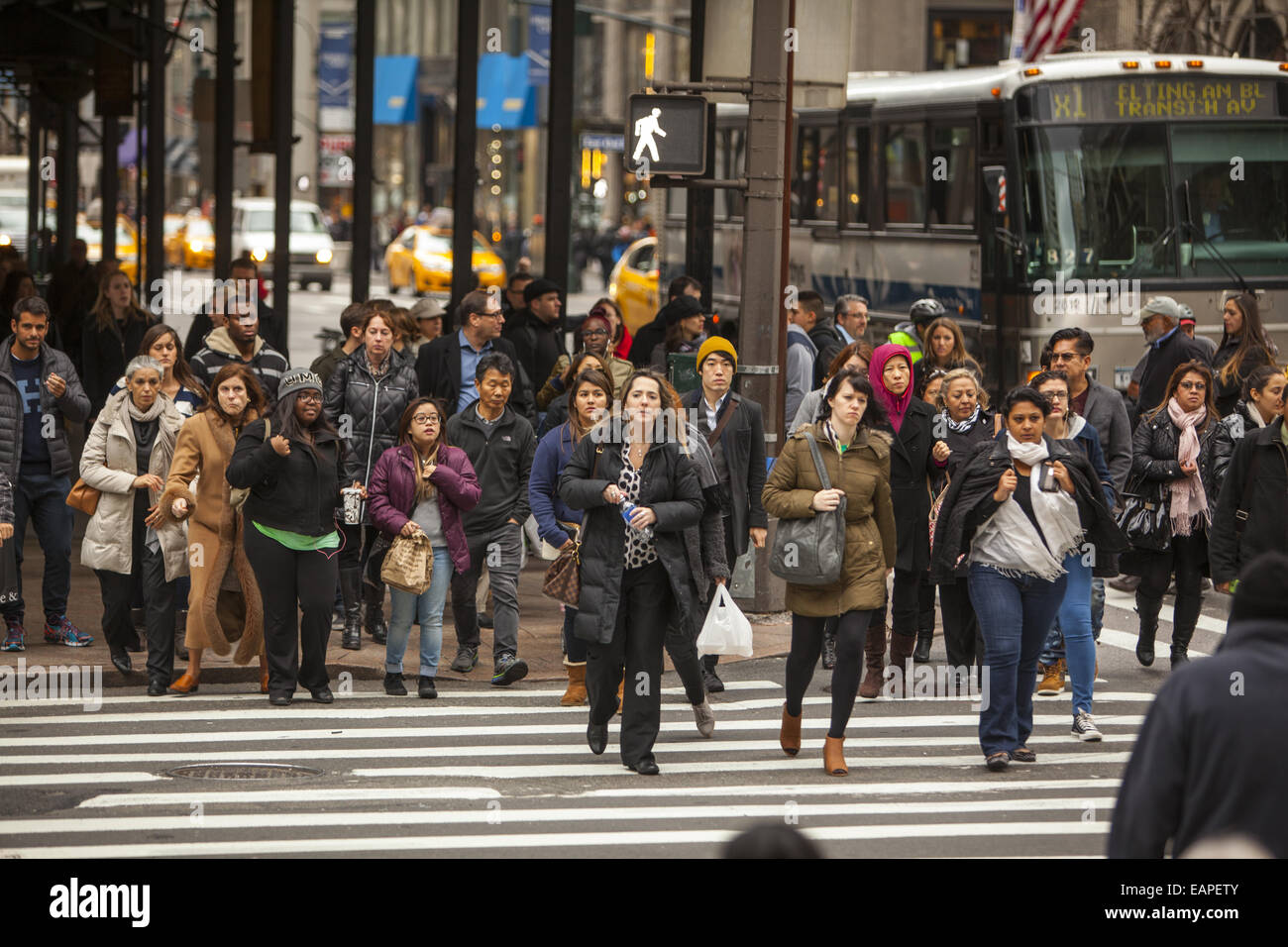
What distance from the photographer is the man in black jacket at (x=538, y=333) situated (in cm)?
1482

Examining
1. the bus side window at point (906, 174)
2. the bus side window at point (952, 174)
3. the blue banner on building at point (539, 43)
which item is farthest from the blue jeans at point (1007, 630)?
the blue banner on building at point (539, 43)

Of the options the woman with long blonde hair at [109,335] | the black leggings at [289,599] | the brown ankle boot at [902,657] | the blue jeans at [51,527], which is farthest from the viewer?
the woman with long blonde hair at [109,335]

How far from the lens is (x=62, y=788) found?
884 cm

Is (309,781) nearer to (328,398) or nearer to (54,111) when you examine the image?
(328,398)

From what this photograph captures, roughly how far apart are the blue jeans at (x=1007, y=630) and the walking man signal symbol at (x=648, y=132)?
465cm

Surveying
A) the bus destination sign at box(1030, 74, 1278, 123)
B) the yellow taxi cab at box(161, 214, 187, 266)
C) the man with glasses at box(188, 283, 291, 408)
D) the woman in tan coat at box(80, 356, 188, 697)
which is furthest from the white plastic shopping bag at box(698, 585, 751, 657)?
the yellow taxi cab at box(161, 214, 187, 266)

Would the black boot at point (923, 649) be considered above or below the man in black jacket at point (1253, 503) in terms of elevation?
below

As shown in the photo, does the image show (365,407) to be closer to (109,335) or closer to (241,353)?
(241,353)

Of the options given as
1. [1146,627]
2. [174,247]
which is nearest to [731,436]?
[1146,627]

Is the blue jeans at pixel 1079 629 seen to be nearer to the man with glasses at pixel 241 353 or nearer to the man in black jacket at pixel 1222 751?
the man with glasses at pixel 241 353

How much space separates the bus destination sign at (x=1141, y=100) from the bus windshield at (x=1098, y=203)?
0.13 meters

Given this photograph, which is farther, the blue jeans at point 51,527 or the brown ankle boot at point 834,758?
the blue jeans at point 51,527

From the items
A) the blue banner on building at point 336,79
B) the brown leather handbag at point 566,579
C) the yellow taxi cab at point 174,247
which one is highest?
the blue banner on building at point 336,79

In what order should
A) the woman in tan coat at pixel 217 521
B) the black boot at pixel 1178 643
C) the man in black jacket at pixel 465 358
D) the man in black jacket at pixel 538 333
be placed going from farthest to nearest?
the man in black jacket at pixel 538 333 → the man in black jacket at pixel 465 358 → the black boot at pixel 1178 643 → the woman in tan coat at pixel 217 521
